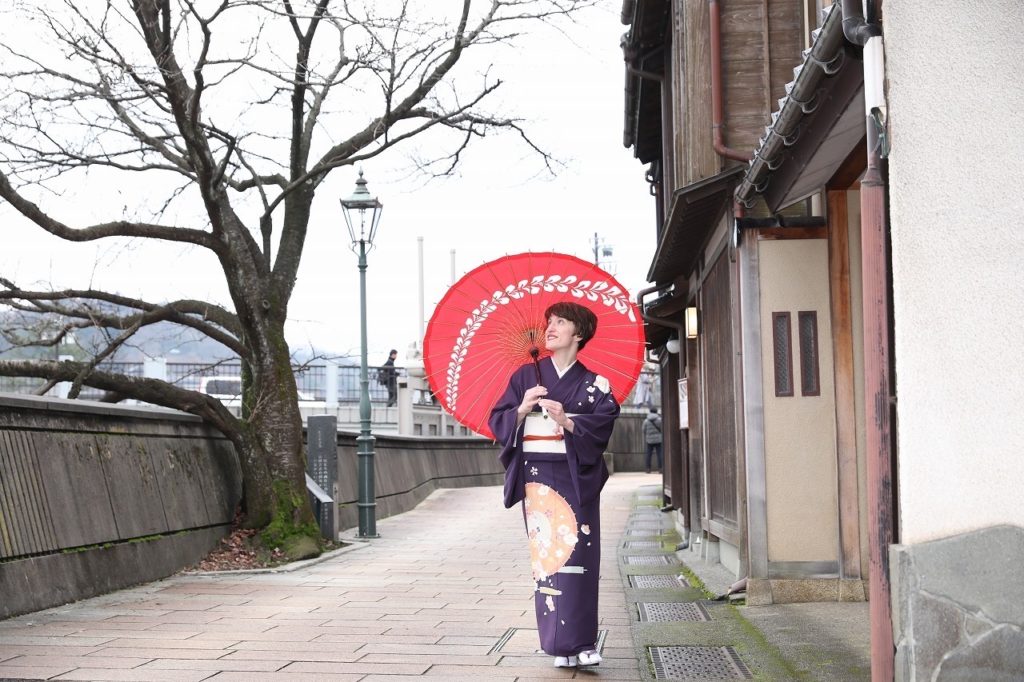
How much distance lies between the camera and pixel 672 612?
9086mm

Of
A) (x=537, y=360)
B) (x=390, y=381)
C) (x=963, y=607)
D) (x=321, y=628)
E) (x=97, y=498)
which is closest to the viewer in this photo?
(x=963, y=607)

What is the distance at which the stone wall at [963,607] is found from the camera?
453 centimetres

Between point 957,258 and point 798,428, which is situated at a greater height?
point 957,258

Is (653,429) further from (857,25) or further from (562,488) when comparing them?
(857,25)

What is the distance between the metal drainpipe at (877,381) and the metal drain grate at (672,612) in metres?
3.74

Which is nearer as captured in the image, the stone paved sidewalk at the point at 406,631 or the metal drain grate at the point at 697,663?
the metal drain grate at the point at 697,663

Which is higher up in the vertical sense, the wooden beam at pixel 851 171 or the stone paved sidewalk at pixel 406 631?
the wooden beam at pixel 851 171

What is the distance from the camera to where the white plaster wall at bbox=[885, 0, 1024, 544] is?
466 centimetres

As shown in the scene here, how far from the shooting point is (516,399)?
7.16 metres

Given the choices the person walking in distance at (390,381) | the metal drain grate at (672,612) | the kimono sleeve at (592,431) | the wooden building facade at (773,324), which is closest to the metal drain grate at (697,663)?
the metal drain grate at (672,612)

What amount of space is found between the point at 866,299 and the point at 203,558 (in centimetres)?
955

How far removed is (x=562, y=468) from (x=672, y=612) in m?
2.59

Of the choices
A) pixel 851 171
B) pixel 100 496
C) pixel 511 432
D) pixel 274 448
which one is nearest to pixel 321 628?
pixel 511 432

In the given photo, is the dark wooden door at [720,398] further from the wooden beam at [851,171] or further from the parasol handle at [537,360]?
the parasol handle at [537,360]
